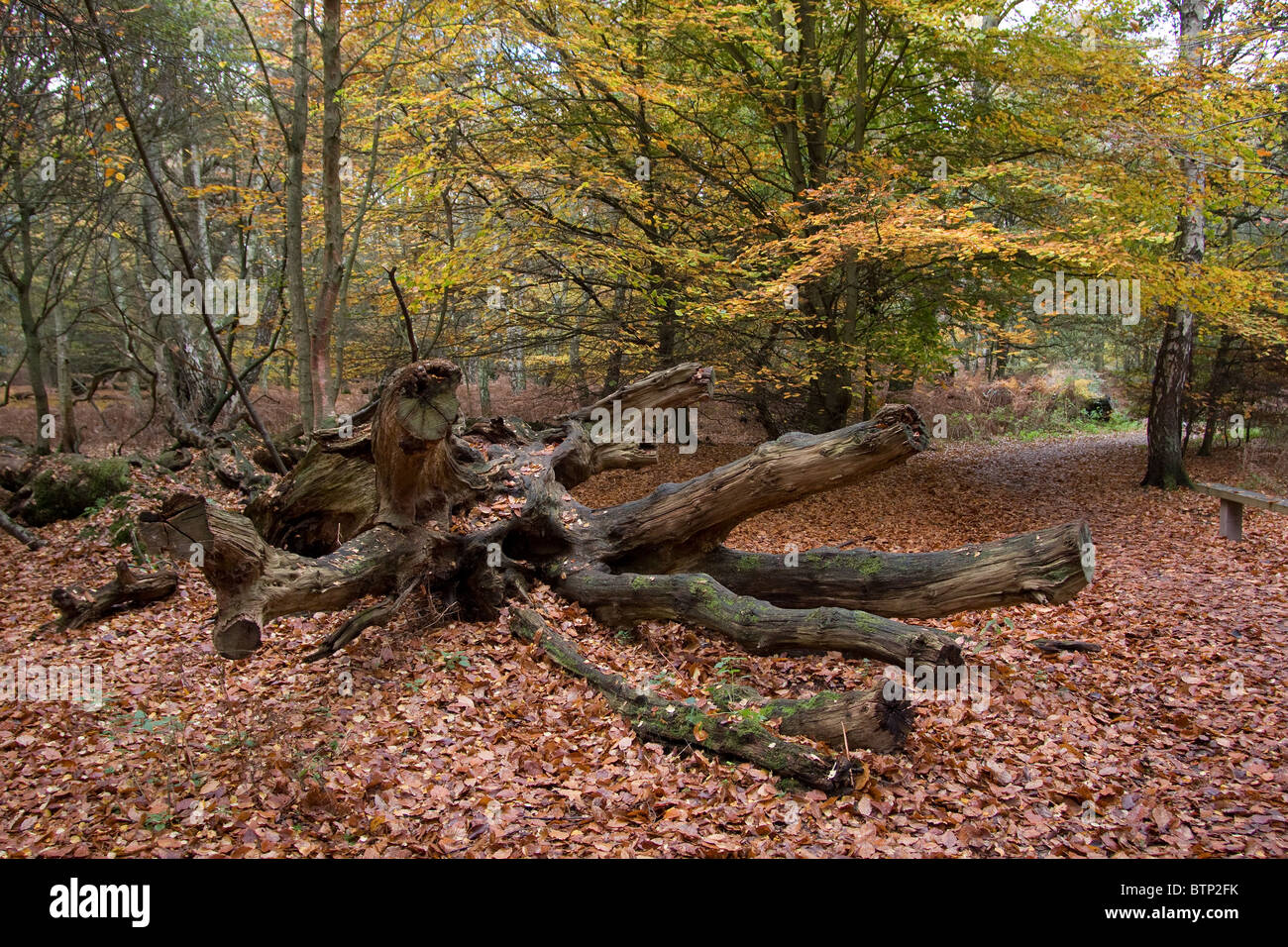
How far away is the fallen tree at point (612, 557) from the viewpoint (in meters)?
4.14

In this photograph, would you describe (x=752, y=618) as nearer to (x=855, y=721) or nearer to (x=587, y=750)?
(x=855, y=721)

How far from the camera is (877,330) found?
11.8 m

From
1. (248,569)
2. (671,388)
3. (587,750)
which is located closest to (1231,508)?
(671,388)

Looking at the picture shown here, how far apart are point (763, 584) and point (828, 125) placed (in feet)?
32.5

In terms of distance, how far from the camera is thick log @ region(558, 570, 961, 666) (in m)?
4.52

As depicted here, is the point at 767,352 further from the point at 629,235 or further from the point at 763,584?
the point at 763,584

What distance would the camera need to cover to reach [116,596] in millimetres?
5836

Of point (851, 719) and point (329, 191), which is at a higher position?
point (329, 191)

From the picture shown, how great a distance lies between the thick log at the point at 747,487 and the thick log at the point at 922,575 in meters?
0.34

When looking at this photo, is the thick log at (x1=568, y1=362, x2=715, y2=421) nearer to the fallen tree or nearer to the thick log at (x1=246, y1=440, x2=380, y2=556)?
the fallen tree

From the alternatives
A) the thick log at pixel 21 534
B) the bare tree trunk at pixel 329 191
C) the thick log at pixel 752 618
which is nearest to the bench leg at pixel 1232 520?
the thick log at pixel 752 618

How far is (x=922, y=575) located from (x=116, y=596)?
618cm

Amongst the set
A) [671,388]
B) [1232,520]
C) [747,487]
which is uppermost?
[671,388]
